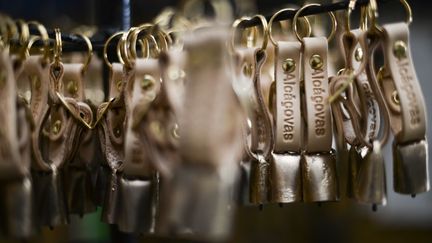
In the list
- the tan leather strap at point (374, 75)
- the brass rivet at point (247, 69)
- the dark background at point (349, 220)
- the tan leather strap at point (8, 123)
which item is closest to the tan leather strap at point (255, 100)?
the brass rivet at point (247, 69)

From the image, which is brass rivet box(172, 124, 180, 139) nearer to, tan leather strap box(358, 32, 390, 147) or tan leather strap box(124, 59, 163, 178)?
tan leather strap box(124, 59, 163, 178)

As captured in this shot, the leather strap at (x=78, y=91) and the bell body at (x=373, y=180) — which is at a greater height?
the leather strap at (x=78, y=91)

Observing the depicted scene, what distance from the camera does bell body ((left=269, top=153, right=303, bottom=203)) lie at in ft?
1.94

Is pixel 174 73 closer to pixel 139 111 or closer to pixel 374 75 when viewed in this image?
pixel 139 111

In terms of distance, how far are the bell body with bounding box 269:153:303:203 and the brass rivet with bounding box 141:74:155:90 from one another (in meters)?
0.15

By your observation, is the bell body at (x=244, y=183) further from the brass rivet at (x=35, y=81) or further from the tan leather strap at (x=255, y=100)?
the brass rivet at (x=35, y=81)

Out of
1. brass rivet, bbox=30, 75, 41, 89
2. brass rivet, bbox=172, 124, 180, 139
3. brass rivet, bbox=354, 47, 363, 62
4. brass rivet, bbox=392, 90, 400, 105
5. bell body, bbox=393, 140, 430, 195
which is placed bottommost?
bell body, bbox=393, 140, 430, 195

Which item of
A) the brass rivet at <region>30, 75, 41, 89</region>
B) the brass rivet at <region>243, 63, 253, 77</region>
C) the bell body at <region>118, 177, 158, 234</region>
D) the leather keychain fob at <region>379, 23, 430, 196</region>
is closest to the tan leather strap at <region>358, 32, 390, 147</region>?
the leather keychain fob at <region>379, 23, 430, 196</region>

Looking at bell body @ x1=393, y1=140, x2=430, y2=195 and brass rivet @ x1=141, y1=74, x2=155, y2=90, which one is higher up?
brass rivet @ x1=141, y1=74, x2=155, y2=90

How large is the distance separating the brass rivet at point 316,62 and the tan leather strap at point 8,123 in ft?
0.94

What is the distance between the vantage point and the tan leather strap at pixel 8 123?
1.60ft

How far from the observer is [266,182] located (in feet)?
1.98

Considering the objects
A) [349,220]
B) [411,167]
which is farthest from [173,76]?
[349,220]

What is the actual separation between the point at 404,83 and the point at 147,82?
24 centimetres
